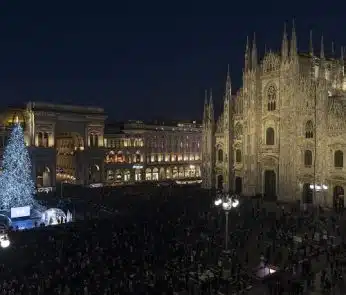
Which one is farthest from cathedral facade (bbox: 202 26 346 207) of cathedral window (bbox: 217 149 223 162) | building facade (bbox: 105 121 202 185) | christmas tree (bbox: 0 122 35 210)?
christmas tree (bbox: 0 122 35 210)

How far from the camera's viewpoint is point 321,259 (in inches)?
1017

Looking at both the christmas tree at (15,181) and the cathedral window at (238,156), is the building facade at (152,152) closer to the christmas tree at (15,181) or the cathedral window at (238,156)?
the cathedral window at (238,156)

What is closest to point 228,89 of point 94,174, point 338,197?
point 338,197

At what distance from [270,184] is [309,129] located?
30.9 ft

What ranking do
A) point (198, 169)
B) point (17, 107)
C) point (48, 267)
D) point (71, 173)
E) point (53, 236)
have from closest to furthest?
point (48, 267) < point (53, 236) < point (17, 107) < point (71, 173) < point (198, 169)

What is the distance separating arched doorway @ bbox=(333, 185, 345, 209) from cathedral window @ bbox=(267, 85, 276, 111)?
42.6 feet

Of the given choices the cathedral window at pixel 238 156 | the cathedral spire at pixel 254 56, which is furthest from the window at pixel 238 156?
the cathedral spire at pixel 254 56

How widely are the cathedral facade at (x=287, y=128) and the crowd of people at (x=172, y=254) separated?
725 centimetres

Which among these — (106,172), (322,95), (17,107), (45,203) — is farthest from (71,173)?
(322,95)

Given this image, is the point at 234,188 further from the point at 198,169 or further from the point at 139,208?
the point at 198,169

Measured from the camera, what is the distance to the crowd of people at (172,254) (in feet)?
70.3

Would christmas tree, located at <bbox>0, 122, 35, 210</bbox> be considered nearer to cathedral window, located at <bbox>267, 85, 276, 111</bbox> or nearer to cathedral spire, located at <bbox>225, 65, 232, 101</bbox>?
cathedral spire, located at <bbox>225, 65, 232, 101</bbox>

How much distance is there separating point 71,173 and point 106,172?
6.29 metres

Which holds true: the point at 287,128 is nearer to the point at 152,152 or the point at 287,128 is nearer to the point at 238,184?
the point at 238,184
